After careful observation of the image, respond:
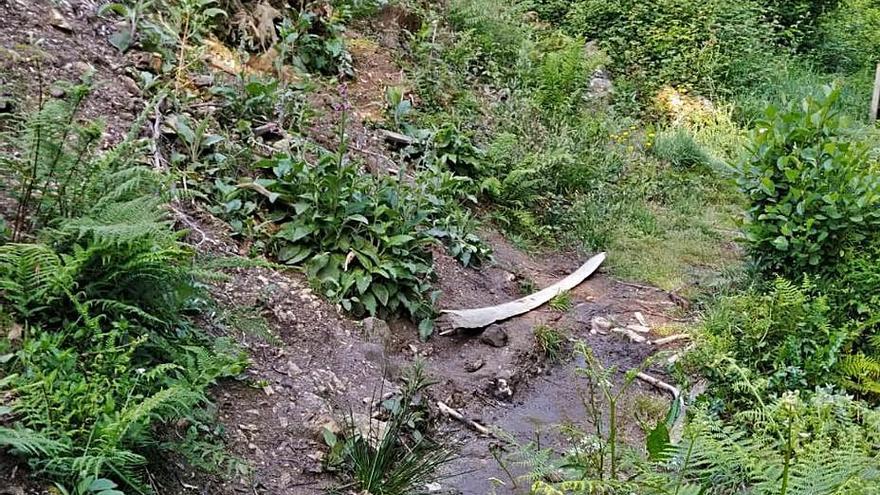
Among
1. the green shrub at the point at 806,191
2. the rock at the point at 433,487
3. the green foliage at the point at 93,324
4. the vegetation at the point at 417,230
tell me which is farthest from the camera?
the green shrub at the point at 806,191

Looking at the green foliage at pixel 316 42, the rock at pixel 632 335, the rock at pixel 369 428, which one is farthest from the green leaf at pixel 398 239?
the green foliage at pixel 316 42

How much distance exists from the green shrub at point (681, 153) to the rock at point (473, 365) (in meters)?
4.91

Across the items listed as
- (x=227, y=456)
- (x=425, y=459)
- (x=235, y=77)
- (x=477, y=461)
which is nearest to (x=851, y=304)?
(x=477, y=461)

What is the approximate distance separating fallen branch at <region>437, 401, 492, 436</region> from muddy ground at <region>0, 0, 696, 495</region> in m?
0.05

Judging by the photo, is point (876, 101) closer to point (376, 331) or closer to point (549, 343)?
point (549, 343)

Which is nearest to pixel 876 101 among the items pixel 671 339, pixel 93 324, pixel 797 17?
pixel 797 17

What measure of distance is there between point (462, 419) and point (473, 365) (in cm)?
57

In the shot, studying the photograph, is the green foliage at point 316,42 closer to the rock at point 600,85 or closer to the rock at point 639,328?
the rock at point 639,328

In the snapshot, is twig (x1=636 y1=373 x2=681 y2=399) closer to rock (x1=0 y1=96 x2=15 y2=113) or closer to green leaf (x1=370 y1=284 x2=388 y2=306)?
green leaf (x1=370 y1=284 x2=388 y2=306)

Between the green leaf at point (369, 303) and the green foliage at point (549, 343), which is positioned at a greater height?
the green leaf at point (369, 303)

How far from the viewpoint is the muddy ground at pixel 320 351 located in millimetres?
3287

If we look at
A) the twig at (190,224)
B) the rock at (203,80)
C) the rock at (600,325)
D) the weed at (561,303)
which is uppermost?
the rock at (203,80)

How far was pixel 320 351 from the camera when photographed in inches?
159

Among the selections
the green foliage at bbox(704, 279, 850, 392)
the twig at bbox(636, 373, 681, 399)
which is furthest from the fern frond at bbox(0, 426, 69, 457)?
the twig at bbox(636, 373, 681, 399)
